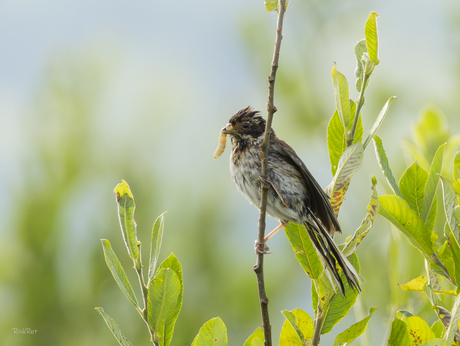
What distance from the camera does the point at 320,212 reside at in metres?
2.12

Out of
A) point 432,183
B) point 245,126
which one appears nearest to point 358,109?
point 432,183

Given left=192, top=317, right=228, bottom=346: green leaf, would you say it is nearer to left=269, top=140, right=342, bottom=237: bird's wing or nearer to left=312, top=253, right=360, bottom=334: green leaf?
left=312, top=253, right=360, bottom=334: green leaf

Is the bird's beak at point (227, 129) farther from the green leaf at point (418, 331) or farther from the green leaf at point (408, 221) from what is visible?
the green leaf at point (418, 331)

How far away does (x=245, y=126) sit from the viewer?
103 inches

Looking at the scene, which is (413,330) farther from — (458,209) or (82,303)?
(82,303)

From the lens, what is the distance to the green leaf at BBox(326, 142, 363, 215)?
112 cm

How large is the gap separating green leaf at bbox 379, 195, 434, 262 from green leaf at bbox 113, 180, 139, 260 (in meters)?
0.62

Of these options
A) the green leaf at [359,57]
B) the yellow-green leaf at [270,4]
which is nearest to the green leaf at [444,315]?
the green leaf at [359,57]

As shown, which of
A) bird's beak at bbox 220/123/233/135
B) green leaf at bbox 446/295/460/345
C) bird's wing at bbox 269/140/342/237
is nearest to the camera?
green leaf at bbox 446/295/460/345

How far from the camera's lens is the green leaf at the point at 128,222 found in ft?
3.75

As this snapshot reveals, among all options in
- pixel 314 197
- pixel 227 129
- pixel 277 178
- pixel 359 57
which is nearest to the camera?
pixel 359 57

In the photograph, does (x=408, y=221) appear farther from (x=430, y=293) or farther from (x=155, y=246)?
(x=155, y=246)

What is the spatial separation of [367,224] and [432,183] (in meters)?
0.23

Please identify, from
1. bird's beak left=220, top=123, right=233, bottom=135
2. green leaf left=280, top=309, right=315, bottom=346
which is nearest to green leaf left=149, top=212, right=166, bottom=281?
green leaf left=280, top=309, right=315, bottom=346
